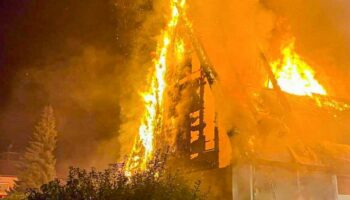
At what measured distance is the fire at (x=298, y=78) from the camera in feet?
39.5

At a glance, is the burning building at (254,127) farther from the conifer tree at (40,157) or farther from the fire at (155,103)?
the conifer tree at (40,157)

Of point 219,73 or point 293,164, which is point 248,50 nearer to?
point 219,73

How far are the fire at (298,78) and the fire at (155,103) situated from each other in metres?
3.29

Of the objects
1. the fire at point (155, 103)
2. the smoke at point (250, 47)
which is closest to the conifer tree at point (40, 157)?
the fire at point (155, 103)

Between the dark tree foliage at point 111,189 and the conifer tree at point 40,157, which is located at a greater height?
the conifer tree at point 40,157

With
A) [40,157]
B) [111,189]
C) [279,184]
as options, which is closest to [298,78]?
[279,184]

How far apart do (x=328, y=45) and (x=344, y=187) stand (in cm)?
738

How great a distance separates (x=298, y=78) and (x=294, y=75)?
0.57ft

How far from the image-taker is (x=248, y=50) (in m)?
11.2

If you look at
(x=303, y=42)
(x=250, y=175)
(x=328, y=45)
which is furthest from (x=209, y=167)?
(x=328, y=45)

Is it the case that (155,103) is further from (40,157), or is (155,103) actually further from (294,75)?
(40,157)

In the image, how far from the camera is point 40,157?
100 feet

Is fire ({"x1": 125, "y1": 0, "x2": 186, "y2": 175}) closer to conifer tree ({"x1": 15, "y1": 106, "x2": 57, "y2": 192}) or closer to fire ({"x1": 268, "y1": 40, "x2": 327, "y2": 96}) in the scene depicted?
fire ({"x1": 268, "y1": 40, "x2": 327, "y2": 96})

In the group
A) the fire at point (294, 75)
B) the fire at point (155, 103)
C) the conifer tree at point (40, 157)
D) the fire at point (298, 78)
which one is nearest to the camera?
the fire at point (298, 78)
